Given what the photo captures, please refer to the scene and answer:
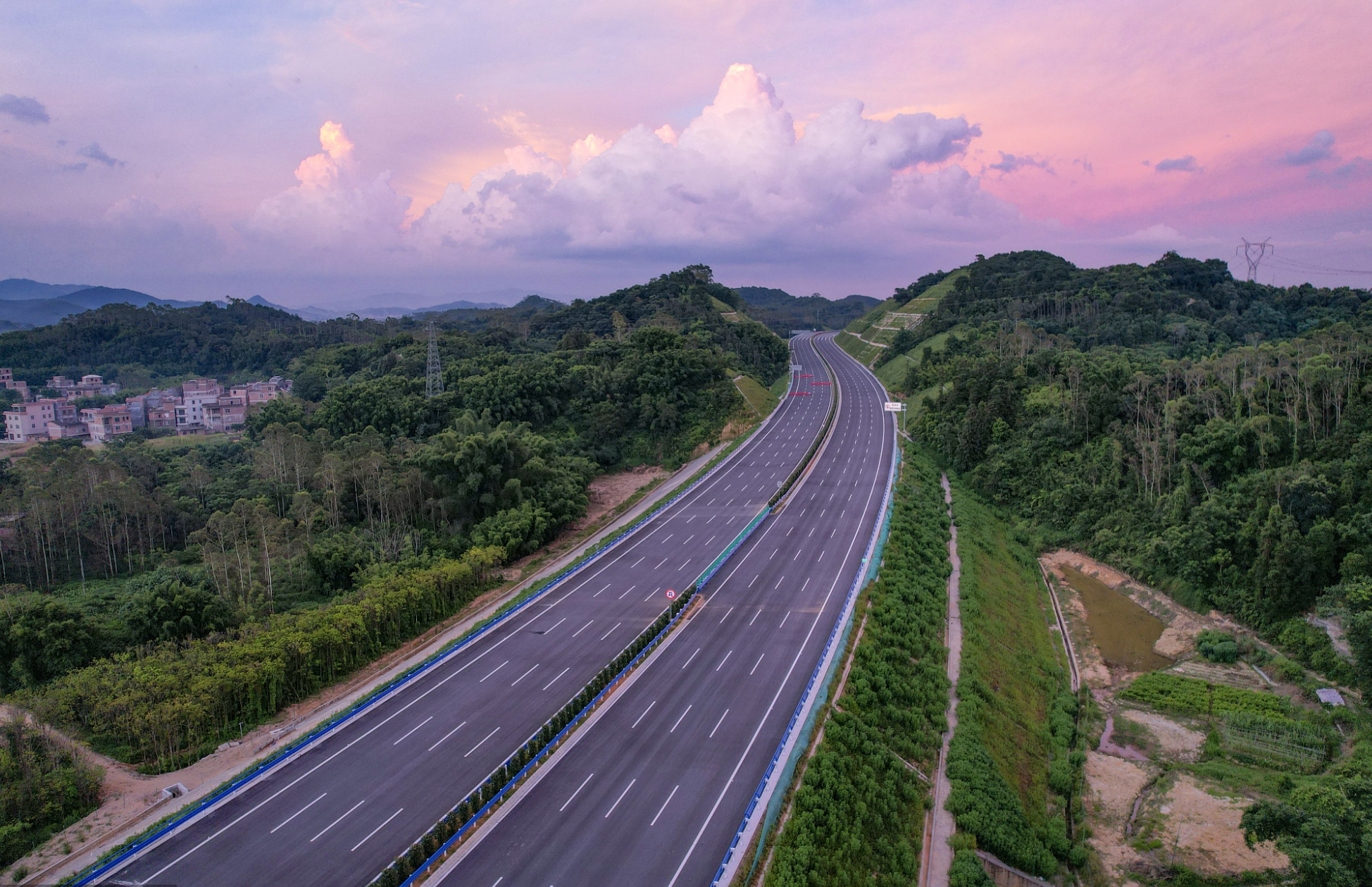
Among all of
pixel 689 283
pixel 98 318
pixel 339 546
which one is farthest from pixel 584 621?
pixel 98 318

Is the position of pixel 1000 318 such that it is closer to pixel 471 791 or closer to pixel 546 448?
pixel 546 448

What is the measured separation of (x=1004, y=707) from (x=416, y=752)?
20.6 metres

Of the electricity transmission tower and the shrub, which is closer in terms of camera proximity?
the shrub

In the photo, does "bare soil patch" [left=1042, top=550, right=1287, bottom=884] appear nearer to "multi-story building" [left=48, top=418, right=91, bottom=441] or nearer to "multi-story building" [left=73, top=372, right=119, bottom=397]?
"multi-story building" [left=48, top=418, right=91, bottom=441]

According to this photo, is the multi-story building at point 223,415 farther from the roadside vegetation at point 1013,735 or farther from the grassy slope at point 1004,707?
the roadside vegetation at point 1013,735

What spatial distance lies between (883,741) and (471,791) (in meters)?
12.5

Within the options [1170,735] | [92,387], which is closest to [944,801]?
[1170,735]

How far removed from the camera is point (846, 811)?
62.3 ft

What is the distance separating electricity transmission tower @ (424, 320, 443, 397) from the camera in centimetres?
6425

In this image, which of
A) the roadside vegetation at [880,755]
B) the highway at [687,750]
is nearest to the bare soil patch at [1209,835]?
the roadside vegetation at [880,755]

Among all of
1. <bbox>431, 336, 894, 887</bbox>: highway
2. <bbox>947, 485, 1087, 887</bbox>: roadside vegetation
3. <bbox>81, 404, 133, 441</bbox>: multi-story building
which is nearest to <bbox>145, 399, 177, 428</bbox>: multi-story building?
<bbox>81, 404, 133, 441</bbox>: multi-story building

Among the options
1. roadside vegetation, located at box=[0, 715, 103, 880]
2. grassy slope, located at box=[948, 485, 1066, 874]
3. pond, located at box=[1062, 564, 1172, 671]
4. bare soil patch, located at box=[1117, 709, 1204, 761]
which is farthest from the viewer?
pond, located at box=[1062, 564, 1172, 671]

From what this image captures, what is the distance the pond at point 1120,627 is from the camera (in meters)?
31.8

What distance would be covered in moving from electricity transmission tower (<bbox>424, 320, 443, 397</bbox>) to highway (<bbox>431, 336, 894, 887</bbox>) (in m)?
39.3
